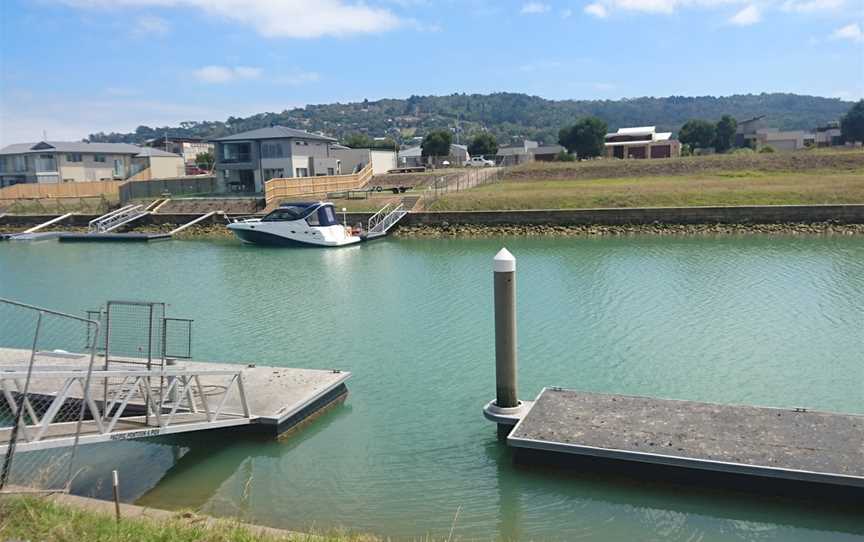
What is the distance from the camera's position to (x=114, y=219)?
4566cm

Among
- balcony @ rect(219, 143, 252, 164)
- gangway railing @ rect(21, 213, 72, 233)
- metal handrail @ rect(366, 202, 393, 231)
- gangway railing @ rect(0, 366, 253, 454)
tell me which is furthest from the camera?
balcony @ rect(219, 143, 252, 164)

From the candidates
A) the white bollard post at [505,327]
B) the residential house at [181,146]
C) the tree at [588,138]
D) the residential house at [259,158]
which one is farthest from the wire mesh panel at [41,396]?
the residential house at [181,146]

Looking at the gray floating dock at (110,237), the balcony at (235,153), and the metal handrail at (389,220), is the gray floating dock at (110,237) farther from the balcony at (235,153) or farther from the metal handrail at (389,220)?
the balcony at (235,153)

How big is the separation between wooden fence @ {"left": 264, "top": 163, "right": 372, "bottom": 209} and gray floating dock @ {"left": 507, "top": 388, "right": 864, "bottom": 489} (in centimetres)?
3718

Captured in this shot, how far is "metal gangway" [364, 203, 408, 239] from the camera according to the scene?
38312 millimetres

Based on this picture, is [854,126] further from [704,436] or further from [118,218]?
[704,436]

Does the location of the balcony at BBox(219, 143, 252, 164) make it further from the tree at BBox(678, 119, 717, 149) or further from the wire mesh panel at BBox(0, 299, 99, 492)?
the tree at BBox(678, 119, 717, 149)

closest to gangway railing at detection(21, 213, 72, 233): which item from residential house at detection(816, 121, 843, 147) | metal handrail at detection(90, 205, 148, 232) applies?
metal handrail at detection(90, 205, 148, 232)

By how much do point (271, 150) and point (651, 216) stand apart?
28324mm

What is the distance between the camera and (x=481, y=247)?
33.3m

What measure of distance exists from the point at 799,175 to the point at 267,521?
46.6 meters

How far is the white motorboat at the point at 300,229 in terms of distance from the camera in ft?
116

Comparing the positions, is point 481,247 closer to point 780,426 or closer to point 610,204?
point 610,204

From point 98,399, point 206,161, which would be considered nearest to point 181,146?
point 206,161
